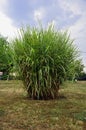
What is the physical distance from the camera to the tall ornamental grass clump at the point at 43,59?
6.75 meters

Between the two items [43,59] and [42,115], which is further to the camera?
[43,59]

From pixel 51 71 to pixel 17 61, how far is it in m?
0.80

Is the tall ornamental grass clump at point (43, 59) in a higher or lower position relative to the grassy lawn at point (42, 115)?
higher

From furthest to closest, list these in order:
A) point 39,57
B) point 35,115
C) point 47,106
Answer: point 39,57
point 47,106
point 35,115

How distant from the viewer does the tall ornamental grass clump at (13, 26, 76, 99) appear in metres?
6.75

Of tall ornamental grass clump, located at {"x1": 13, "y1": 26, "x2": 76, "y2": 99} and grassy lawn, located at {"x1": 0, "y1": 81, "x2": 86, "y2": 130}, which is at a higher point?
tall ornamental grass clump, located at {"x1": 13, "y1": 26, "x2": 76, "y2": 99}

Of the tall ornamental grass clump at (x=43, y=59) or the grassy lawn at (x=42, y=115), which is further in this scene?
the tall ornamental grass clump at (x=43, y=59)

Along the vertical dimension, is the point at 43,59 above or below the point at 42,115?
above

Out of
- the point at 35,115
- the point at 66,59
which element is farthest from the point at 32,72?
the point at 35,115

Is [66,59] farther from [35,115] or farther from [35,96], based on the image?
[35,115]

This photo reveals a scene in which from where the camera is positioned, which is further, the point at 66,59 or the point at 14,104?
the point at 66,59

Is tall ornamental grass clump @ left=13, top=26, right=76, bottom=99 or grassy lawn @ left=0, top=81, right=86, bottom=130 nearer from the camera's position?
grassy lawn @ left=0, top=81, right=86, bottom=130

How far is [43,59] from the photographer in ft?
22.1

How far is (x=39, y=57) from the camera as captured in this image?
6781 mm
